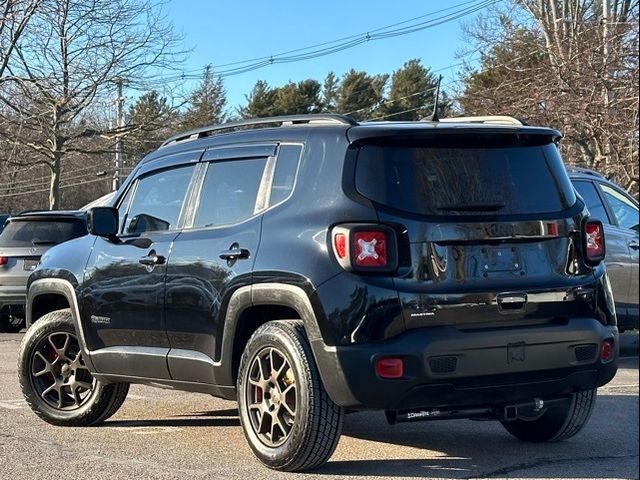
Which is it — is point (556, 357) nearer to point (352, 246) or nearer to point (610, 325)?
point (610, 325)

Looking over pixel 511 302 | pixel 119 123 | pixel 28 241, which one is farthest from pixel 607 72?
pixel 119 123

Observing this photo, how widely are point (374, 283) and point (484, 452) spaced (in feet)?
5.66

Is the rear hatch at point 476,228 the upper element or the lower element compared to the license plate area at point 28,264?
upper

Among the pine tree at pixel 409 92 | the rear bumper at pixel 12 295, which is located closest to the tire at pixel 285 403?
the rear bumper at pixel 12 295

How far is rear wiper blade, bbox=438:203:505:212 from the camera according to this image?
16.5ft

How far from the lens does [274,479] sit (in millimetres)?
5148

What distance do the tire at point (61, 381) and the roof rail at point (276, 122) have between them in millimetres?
1659

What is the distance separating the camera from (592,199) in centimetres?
1019

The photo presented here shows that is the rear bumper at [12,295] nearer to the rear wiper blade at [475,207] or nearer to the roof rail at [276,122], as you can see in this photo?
the roof rail at [276,122]

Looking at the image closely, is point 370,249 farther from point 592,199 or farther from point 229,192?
point 592,199

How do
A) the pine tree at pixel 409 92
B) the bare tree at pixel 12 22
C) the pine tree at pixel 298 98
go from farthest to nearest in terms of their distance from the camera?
the pine tree at pixel 298 98 < the pine tree at pixel 409 92 < the bare tree at pixel 12 22

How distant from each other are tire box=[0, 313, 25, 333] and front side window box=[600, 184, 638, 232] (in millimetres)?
9555

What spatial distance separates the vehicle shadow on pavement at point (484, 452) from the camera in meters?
5.34

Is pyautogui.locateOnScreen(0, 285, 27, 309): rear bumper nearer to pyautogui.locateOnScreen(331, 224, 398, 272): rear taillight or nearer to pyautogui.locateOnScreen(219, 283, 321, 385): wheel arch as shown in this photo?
pyautogui.locateOnScreen(219, 283, 321, 385): wheel arch
